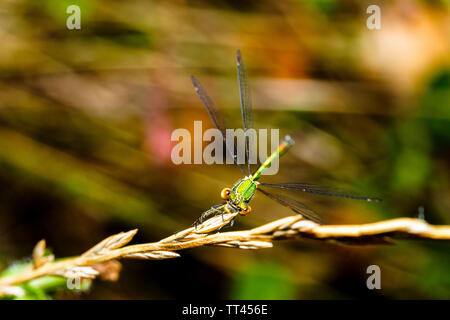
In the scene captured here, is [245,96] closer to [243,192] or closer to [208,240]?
[243,192]

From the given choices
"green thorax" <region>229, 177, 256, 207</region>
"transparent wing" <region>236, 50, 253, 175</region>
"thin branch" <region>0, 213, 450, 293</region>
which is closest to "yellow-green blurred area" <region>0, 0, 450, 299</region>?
"transparent wing" <region>236, 50, 253, 175</region>

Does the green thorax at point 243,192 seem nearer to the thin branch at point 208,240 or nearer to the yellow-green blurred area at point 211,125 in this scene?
the thin branch at point 208,240

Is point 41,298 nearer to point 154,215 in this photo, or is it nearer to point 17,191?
point 154,215

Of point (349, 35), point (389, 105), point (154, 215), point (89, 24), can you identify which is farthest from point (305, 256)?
point (89, 24)

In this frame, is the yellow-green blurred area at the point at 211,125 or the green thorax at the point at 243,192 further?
the yellow-green blurred area at the point at 211,125

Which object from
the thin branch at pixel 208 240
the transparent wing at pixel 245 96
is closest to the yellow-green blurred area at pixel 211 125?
the transparent wing at pixel 245 96

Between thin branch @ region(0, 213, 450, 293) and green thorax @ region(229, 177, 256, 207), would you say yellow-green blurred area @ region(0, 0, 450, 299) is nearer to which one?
green thorax @ region(229, 177, 256, 207)

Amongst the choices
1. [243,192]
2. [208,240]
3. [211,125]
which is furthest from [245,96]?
[211,125]
